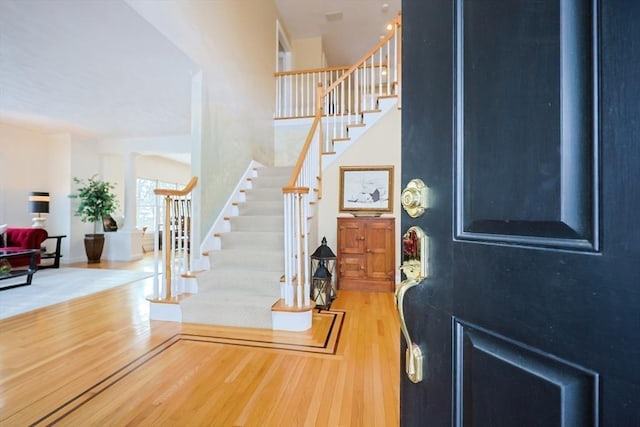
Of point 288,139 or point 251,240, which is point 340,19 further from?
point 251,240

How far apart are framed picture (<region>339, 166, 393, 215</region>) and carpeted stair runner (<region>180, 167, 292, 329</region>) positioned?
0.95m

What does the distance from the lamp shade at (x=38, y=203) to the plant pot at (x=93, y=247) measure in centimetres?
85

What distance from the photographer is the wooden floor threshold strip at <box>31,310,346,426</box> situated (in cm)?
163

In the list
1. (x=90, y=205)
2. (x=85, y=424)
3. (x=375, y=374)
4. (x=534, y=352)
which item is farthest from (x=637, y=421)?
(x=90, y=205)

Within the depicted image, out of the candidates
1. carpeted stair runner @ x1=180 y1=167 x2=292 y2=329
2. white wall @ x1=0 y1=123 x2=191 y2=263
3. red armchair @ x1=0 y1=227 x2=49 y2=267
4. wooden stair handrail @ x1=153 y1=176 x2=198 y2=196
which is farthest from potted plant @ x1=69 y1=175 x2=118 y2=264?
wooden stair handrail @ x1=153 y1=176 x2=198 y2=196

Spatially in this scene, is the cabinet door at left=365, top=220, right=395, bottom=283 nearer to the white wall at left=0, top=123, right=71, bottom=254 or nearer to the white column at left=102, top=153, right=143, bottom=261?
the white column at left=102, top=153, right=143, bottom=261

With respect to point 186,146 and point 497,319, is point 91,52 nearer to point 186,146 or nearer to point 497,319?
point 186,146

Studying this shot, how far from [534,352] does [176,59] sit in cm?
354

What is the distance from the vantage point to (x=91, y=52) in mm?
2898

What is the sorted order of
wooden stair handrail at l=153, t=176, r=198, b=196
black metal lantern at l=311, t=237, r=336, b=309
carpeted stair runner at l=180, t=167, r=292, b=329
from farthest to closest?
1. black metal lantern at l=311, t=237, r=336, b=309
2. wooden stair handrail at l=153, t=176, r=198, b=196
3. carpeted stair runner at l=180, t=167, r=292, b=329

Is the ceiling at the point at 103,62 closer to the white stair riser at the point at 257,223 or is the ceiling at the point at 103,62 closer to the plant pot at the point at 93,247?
the white stair riser at the point at 257,223

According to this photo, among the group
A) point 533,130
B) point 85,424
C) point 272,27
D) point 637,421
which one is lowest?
point 85,424

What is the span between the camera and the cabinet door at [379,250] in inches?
143

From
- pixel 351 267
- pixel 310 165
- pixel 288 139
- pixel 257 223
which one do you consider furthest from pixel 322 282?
pixel 288 139
